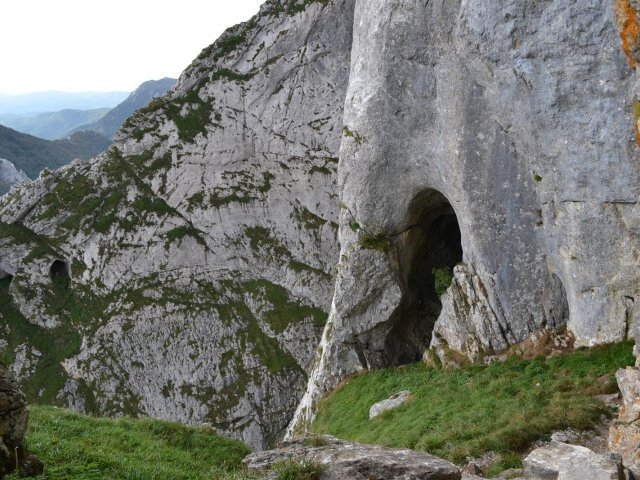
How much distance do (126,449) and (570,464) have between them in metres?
12.3

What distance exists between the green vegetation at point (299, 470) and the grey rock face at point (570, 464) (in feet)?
14.0

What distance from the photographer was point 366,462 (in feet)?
24.5

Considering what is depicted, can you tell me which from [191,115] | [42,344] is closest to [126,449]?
[42,344]

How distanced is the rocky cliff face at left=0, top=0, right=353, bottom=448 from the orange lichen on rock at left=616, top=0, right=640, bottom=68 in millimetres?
46099

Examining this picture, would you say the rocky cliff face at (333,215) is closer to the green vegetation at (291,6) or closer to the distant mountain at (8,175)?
the green vegetation at (291,6)

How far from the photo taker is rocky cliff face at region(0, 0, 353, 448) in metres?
54.0

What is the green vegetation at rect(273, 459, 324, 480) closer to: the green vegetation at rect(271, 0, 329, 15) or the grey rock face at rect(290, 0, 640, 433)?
the grey rock face at rect(290, 0, 640, 433)

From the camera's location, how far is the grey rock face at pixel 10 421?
29.5ft

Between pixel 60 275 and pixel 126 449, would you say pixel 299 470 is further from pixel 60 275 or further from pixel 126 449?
pixel 60 275

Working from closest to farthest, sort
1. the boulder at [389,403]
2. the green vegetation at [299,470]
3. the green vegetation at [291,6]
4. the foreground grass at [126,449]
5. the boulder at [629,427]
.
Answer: the green vegetation at [299,470] < the foreground grass at [126,449] < the boulder at [629,427] < the boulder at [389,403] < the green vegetation at [291,6]

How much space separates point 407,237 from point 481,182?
8601 mm

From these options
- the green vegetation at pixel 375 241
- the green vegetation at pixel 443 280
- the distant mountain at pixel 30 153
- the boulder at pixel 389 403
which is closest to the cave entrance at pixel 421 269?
the green vegetation at pixel 375 241

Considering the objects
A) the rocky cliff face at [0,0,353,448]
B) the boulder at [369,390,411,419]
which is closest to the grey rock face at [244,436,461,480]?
the boulder at [369,390,411,419]

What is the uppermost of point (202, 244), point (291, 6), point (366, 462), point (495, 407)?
point (291, 6)
